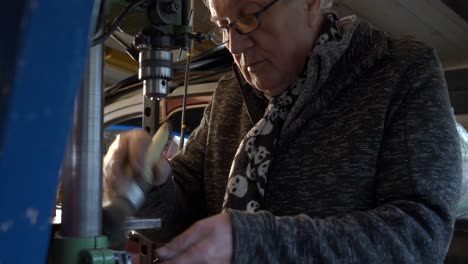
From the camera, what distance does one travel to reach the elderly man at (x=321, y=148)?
0.79 metres

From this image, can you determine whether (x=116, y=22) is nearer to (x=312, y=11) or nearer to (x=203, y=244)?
(x=203, y=244)

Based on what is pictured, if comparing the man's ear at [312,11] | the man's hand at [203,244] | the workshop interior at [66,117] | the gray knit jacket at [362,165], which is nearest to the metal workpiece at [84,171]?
the workshop interior at [66,117]

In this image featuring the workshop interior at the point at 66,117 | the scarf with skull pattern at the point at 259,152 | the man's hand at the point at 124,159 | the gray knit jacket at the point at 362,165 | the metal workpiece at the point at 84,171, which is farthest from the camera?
the scarf with skull pattern at the point at 259,152

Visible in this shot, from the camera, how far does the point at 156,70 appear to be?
885 mm

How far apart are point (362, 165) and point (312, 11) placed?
35 centimetres

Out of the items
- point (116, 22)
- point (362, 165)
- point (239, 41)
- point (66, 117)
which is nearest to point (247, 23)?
point (239, 41)

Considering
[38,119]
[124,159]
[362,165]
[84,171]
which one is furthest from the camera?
[362,165]

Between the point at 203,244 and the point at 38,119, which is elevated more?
the point at 38,119

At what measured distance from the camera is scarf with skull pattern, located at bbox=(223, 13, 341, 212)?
1092mm

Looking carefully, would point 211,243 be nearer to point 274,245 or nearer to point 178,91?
point 274,245

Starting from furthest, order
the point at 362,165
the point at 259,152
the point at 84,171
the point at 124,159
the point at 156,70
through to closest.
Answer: the point at 259,152, the point at 362,165, the point at 156,70, the point at 124,159, the point at 84,171

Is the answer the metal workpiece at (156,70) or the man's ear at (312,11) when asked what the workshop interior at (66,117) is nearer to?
the metal workpiece at (156,70)

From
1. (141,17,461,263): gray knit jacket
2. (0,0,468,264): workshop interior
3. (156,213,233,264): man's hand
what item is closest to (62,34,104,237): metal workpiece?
(0,0,468,264): workshop interior

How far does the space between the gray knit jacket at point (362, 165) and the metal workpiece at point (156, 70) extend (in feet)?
0.65
